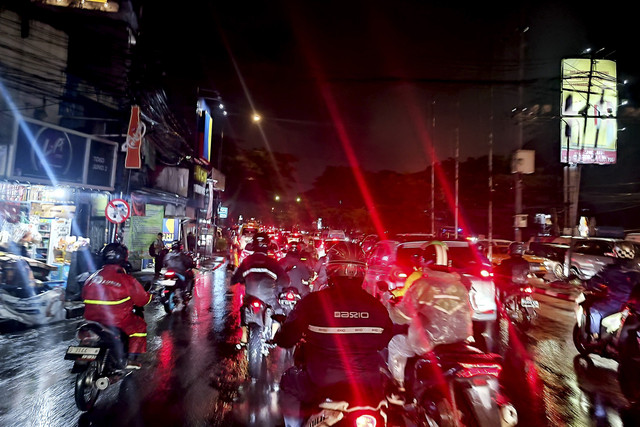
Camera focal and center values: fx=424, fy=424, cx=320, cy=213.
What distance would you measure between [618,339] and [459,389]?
437 centimetres

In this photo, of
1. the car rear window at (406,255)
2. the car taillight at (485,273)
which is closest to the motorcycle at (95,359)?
the car rear window at (406,255)

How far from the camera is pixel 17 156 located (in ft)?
38.0

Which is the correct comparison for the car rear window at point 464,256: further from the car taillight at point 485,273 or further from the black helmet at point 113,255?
the black helmet at point 113,255

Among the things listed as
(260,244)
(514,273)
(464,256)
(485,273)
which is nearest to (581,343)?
(485,273)

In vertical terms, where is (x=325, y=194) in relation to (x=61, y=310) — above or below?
above

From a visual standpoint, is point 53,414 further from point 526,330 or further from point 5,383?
point 526,330

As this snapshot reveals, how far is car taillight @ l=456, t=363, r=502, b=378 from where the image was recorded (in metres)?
3.28

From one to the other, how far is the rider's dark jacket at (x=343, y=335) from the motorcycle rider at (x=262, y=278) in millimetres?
2509

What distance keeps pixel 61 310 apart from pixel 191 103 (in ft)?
71.1

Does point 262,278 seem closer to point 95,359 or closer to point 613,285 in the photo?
point 95,359

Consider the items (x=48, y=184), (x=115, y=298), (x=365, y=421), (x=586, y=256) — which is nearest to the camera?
(x=365, y=421)

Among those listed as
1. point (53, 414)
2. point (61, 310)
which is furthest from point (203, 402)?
point (61, 310)

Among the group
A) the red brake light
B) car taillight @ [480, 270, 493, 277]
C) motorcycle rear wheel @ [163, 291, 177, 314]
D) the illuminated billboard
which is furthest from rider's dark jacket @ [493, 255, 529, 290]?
the illuminated billboard

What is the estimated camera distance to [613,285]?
249 inches
